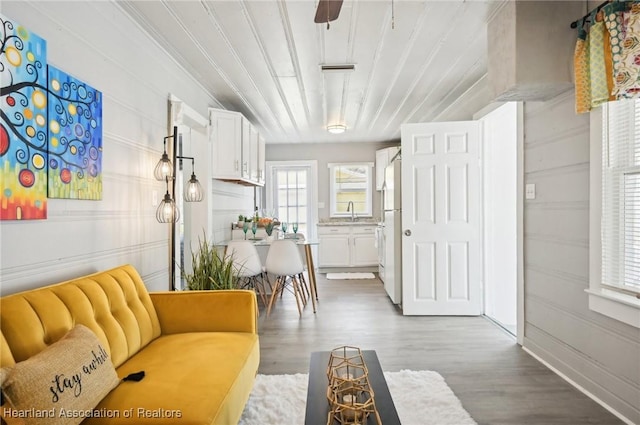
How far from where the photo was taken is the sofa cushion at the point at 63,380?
1087mm

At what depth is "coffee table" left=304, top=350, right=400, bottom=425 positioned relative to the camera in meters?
1.27

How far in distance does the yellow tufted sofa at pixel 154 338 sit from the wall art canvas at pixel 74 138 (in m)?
0.51

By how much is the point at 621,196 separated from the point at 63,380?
273 centimetres

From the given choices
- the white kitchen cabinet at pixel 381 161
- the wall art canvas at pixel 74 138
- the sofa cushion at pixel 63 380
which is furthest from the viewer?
the white kitchen cabinet at pixel 381 161

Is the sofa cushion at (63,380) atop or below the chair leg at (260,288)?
atop

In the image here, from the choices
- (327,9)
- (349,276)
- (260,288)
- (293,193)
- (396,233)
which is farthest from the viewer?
(293,193)

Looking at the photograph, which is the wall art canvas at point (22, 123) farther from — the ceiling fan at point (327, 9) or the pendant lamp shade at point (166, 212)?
the ceiling fan at point (327, 9)

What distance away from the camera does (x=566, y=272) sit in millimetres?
2436

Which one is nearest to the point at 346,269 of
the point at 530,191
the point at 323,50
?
the point at 530,191

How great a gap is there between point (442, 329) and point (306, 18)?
2.97 m

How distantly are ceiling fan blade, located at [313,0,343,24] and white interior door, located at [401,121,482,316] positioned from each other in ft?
7.42

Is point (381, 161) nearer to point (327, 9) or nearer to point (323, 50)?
Answer: point (323, 50)

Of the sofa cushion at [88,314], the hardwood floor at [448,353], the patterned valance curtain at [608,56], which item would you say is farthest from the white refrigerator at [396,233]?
the sofa cushion at [88,314]

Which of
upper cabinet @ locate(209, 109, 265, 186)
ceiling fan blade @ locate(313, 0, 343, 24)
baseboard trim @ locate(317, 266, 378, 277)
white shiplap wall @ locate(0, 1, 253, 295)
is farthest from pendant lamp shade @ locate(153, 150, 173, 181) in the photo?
baseboard trim @ locate(317, 266, 378, 277)
